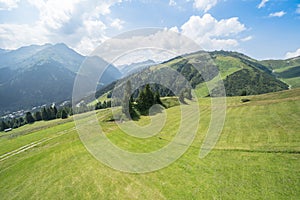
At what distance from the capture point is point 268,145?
19656 millimetres

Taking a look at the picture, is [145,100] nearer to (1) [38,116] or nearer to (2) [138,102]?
(2) [138,102]

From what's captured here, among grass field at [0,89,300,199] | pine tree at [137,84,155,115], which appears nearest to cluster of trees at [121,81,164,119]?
pine tree at [137,84,155,115]

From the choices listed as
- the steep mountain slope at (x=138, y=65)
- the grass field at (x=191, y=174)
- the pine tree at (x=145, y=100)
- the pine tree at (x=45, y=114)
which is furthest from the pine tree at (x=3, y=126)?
the steep mountain slope at (x=138, y=65)

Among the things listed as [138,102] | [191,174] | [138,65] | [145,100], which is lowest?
[191,174]

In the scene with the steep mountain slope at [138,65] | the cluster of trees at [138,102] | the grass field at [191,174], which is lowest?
the grass field at [191,174]

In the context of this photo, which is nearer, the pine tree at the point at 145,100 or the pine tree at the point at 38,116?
the pine tree at the point at 145,100

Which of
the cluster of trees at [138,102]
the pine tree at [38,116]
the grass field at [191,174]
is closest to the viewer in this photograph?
the grass field at [191,174]

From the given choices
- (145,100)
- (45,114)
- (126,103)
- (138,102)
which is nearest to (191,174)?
(126,103)

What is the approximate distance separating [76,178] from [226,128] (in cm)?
2192

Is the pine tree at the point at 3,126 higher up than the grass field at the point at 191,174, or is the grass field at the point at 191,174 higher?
the pine tree at the point at 3,126

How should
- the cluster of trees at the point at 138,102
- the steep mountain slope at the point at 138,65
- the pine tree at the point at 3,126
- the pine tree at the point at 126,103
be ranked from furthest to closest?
the pine tree at the point at 3,126
the cluster of trees at the point at 138,102
the pine tree at the point at 126,103
the steep mountain slope at the point at 138,65

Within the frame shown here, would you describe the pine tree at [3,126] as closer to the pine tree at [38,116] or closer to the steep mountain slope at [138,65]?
the pine tree at [38,116]

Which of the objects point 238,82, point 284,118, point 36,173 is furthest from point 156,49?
point 238,82

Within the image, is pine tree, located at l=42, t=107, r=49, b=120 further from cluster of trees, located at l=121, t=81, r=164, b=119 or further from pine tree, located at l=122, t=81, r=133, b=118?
pine tree, located at l=122, t=81, r=133, b=118
